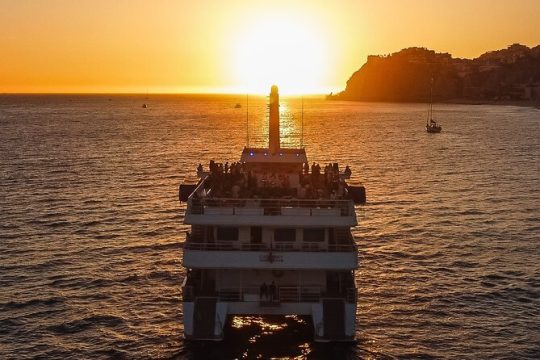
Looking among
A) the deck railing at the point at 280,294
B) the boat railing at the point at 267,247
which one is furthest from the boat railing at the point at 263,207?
the deck railing at the point at 280,294

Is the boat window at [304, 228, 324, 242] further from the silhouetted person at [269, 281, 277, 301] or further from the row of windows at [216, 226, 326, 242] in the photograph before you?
the silhouetted person at [269, 281, 277, 301]

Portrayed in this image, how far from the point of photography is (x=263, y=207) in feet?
93.2

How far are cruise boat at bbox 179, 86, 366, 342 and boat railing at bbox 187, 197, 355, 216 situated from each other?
0.14ft

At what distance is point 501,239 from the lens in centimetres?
4838

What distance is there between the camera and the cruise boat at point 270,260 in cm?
2772

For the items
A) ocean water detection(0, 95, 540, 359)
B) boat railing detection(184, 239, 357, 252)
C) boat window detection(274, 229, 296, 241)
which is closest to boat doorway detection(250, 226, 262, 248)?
boat railing detection(184, 239, 357, 252)

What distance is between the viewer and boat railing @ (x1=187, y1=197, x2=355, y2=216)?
28203mm

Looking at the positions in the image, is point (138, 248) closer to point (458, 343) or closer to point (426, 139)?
point (458, 343)

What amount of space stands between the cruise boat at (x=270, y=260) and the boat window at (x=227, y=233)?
0.03 metres

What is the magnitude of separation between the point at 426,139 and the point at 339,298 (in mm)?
120817

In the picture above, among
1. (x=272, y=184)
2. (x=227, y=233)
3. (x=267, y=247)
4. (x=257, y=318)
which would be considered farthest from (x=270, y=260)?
(x=272, y=184)

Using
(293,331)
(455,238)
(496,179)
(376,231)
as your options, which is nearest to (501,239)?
(455,238)

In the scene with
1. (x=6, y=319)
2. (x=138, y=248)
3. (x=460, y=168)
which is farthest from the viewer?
(x=460, y=168)

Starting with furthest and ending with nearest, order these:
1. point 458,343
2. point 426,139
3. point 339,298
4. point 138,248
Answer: point 426,139, point 138,248, point 458,343, point 339,298
